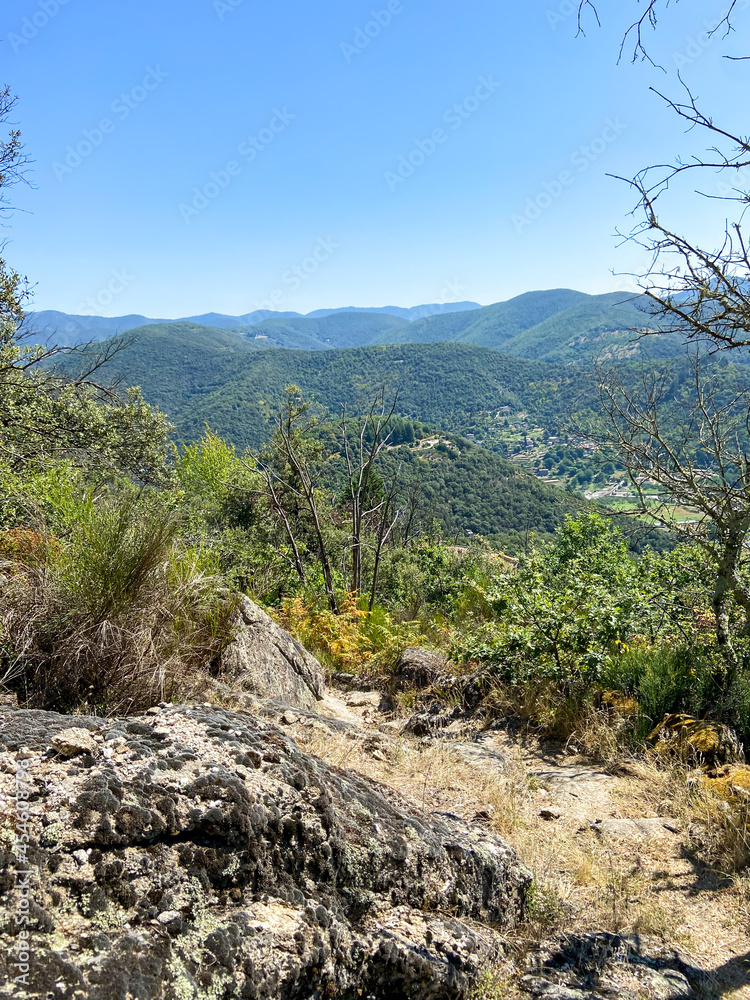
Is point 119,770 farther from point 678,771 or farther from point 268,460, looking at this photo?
point 268,460

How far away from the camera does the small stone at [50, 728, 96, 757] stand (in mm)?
1796

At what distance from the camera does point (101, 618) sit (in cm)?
295

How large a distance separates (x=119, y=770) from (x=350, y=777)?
1062 millimetres

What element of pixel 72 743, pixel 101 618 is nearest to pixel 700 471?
pixel 101 618

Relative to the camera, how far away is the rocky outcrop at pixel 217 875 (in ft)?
4.54

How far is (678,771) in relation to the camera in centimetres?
396

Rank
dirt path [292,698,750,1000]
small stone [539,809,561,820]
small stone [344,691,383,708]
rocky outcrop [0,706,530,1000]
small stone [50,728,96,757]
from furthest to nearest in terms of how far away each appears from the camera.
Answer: small stone [344,691,383,708] → small stone [539,809,561,820] → dirt path [292,698,750,1000] → small stone [50,728,96,757] → rocky outcrop [0,706,530,1000]

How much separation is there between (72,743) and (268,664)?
302 cm

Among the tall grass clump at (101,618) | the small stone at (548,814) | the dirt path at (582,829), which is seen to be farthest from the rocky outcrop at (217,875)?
the small stone at (548,814)

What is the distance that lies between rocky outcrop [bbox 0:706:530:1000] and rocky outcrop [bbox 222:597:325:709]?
6.19ft

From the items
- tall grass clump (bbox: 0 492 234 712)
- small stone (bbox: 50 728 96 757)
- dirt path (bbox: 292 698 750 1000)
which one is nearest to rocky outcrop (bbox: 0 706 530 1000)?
small stone (bbox: 50 728 96 757)

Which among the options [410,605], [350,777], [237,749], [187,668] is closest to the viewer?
[237,749]

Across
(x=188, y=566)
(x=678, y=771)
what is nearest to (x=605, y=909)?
(x=678, y=771)

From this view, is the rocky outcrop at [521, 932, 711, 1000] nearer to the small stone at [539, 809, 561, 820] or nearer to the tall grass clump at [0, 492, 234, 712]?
the small stone at [539, 809, 561, 820]
